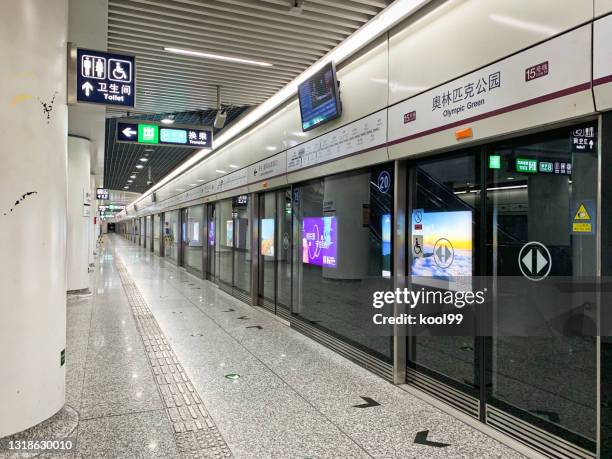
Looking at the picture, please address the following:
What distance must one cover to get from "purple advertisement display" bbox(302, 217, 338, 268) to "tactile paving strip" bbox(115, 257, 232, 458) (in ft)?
6.86

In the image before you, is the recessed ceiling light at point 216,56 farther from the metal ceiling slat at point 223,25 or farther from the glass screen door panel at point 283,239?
the glass screen door panel at point 283,239

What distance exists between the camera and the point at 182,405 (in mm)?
3416

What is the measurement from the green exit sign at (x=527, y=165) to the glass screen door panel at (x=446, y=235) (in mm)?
321

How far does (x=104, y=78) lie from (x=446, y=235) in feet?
11.4

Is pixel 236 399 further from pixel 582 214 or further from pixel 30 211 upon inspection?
pixel 582 214

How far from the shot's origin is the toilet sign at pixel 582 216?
245cm

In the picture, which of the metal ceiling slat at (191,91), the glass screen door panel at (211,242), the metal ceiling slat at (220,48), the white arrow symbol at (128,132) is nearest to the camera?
the metal ceiling slat at (220,48)

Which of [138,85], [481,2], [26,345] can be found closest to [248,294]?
[138,85]

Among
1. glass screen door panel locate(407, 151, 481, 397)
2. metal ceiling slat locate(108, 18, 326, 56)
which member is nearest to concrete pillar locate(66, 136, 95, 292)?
metal ceiling slat locate(108, 18, 326, 56)

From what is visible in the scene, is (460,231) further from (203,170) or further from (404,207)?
(203,170)

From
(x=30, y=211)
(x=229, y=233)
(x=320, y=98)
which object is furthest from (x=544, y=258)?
(x=229, y=233)

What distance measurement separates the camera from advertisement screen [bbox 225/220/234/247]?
10102 mm

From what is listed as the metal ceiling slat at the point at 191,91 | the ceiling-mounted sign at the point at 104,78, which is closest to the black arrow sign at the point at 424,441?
the ceiling-mounted sign at the point at 104,78

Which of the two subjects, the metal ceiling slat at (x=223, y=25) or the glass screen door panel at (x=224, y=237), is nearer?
the metal ceiling slat at (x=223, y=25)
